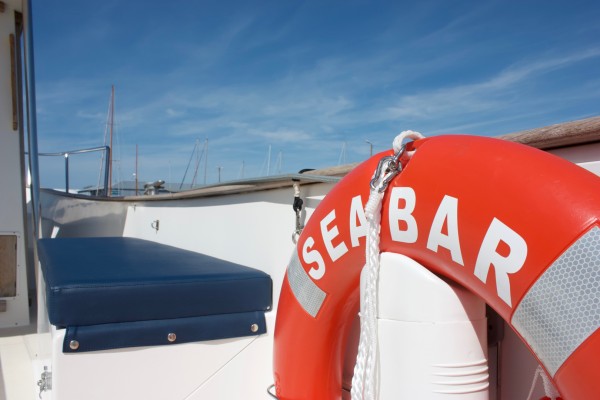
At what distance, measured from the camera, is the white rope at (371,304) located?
0.92m

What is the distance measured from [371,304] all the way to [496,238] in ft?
0.94

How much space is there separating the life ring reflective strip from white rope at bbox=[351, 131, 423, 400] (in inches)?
1.0

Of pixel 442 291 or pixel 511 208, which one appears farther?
pixel 442 291

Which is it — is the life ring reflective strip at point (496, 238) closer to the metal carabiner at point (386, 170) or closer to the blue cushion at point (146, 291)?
the metal carabiner at point (386, 170)

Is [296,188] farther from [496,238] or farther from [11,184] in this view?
[11,184]

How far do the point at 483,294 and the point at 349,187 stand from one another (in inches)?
13.4

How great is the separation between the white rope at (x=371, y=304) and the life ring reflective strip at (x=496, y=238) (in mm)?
25

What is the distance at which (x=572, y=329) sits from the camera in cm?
67

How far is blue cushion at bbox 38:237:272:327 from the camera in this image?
1.25m

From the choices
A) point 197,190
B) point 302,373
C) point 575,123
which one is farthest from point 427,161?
point 197,190

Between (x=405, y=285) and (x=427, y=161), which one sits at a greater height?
(x=427, y=161)

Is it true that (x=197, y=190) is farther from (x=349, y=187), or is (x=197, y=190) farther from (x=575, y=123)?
(x=575, y=123)

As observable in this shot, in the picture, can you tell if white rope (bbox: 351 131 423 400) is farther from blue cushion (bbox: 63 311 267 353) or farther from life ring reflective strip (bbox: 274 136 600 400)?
blue cushion (bbox: 63 311 267 353)

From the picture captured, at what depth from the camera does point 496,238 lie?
2.47 ft
